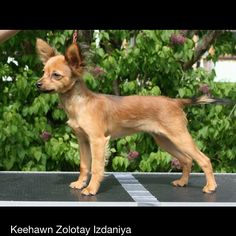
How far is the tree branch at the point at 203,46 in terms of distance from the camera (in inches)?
202

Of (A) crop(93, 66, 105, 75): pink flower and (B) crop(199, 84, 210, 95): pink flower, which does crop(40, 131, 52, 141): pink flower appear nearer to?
(A) crop(93, 66, 105, 75): pink flower

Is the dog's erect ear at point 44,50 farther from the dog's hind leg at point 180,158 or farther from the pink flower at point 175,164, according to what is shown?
the pink flower at point 175,164

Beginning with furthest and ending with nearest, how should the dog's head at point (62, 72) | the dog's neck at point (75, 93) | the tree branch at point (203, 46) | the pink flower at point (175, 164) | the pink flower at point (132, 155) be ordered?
1. the tree branch at point (203, 46)
2. the pink flower at point (132, 155)
3. the pink flower at point (175, 164)
4. the dog's neck at point (75, 93)
5. the dog's head at point (62, 72)

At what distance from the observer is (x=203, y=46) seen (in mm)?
5223

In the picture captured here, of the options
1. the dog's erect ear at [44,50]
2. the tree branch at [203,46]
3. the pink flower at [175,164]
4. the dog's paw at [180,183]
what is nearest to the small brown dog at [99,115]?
the dog's erect ear at [44,50]

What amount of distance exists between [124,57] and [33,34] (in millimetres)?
865

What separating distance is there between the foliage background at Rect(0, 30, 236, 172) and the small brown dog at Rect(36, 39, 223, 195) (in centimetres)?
123

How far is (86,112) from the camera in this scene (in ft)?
10.7

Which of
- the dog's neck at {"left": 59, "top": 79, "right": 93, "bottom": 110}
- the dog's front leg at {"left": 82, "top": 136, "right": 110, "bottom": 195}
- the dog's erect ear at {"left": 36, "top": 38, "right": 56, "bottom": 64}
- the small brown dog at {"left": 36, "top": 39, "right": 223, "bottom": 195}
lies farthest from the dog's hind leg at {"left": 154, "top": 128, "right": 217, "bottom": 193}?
the dog's erect ear at {"left": 36, "top": 38, "right": 56, "bottom": 64}

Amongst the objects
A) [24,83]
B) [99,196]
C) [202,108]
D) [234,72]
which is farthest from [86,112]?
[234,72]

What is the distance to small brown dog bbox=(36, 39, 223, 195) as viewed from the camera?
10.5 ft

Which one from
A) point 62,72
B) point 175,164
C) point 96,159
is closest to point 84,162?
point 96,159

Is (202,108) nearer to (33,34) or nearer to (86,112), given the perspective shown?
(33,34)

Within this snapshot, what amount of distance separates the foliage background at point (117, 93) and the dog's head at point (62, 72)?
53.8 inches
